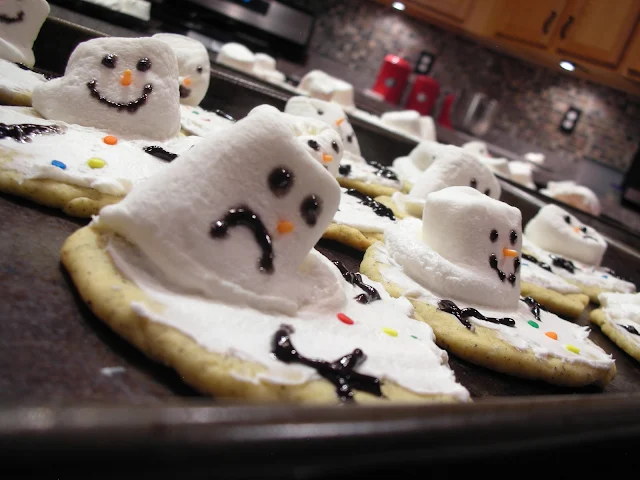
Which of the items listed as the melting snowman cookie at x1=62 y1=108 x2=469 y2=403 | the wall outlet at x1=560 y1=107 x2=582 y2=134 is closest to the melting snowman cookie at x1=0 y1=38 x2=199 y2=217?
the melting snowman cookie at x1=62 y1=108 x2=469 y2=403

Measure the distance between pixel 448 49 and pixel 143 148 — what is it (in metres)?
5.14

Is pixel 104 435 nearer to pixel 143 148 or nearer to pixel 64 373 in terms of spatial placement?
pixel 64 373

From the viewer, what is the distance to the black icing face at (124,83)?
1808mm

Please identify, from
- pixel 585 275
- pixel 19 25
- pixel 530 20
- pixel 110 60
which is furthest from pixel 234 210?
pixel 530 20

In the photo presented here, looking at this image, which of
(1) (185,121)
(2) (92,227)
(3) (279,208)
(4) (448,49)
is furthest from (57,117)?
(4) (448,49)

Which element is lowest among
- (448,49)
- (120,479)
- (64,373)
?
(64,373)

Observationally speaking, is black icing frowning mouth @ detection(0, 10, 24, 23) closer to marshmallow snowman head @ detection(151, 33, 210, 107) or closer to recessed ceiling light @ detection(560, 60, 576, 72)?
marshmallow snowman head @ detection(151, 33, 210, 107)

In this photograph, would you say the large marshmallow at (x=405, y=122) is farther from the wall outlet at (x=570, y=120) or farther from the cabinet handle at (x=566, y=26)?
the wall outlet at (x=570, y=120)

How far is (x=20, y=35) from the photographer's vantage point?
7.52 ft

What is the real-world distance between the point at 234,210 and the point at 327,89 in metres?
3.17

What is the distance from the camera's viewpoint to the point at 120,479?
45 cm

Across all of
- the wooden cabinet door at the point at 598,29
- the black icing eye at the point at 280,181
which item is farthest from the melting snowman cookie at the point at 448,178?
the wooden cabinet door at the point at 598,29

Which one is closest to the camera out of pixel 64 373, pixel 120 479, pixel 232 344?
pixel 120 479

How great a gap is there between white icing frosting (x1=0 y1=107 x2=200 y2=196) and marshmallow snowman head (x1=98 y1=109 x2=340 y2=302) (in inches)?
12.7
